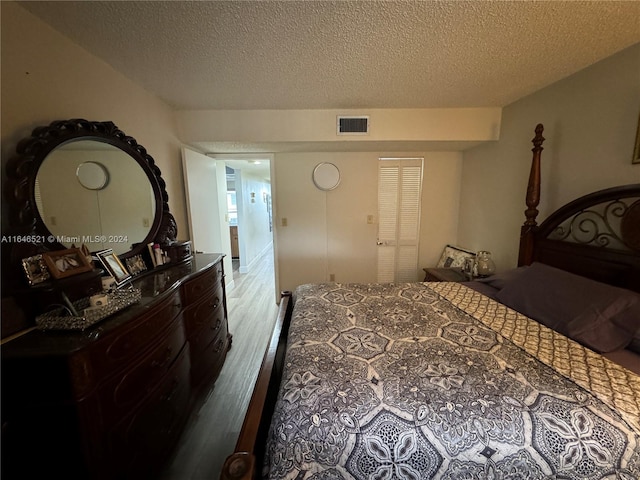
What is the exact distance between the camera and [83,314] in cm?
102

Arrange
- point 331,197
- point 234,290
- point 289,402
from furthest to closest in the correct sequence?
point 234,290 → point 331,197 → point 289,402

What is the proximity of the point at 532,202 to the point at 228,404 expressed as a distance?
2.88m

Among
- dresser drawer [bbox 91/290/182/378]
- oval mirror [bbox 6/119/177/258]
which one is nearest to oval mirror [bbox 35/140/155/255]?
oval mirror [bbox 6/119/177/258]

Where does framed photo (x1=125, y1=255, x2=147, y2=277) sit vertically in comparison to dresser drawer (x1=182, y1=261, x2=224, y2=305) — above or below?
above

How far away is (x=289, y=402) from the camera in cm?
95

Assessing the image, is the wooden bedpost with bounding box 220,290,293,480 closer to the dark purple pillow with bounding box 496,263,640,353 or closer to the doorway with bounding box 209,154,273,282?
the dark purple pillow with bounding box 496,263,640,353

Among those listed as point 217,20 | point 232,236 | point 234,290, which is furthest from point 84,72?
point 232,236

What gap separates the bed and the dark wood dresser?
23.1 inches

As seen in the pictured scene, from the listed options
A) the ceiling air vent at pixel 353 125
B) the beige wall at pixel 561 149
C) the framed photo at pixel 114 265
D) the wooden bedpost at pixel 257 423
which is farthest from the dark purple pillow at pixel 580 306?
the framed photo at pixel 114 265

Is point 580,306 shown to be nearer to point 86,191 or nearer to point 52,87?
point 86,191

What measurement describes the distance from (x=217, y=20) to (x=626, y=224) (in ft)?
8.67

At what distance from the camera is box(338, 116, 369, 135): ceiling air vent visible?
257 cm

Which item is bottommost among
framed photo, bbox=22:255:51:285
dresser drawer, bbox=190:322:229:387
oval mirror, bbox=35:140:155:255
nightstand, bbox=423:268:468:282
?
dresser drawer, bbox=190:322:229:387

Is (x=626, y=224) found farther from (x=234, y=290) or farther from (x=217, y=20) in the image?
(x=234, y=290)
